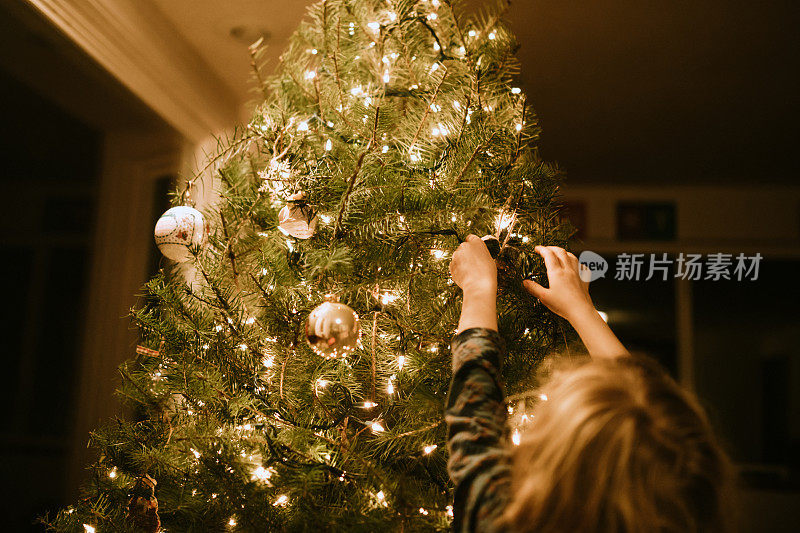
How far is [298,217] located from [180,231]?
0.20m

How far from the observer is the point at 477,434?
55 centimetres

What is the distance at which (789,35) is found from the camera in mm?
1738

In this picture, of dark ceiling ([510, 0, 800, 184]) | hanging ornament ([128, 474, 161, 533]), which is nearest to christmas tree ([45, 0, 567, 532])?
hanging ornament ([128, 474, 161, 533])

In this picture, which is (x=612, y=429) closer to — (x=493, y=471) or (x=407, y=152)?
(x=493, y=471)

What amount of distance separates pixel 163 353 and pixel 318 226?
1.05 ft

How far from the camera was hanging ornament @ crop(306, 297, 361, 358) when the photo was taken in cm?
59

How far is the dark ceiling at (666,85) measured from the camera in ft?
5.42

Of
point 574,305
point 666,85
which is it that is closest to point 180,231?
point 574,305

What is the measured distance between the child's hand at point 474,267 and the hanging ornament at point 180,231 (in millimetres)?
383

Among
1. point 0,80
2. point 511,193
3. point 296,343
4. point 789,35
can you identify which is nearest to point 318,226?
point 296,343

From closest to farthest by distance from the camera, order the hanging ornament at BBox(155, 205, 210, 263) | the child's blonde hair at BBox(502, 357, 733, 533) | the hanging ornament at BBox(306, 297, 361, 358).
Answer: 1. the child's blonde hair at BBox(502, 357, 733, 533)
2. the hanging ornament at BBox(306, 297, 361, 358)
3. the hanging ornament at BBox(155, 205, 210, 263)

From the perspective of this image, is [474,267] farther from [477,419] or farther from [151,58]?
[151,58]

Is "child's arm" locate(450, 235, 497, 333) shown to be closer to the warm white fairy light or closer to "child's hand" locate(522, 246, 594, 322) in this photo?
"child's hand" locate(522, 246, 594, 322)

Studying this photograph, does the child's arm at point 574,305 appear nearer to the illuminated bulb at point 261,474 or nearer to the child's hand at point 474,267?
the child's hand at point 474,267
